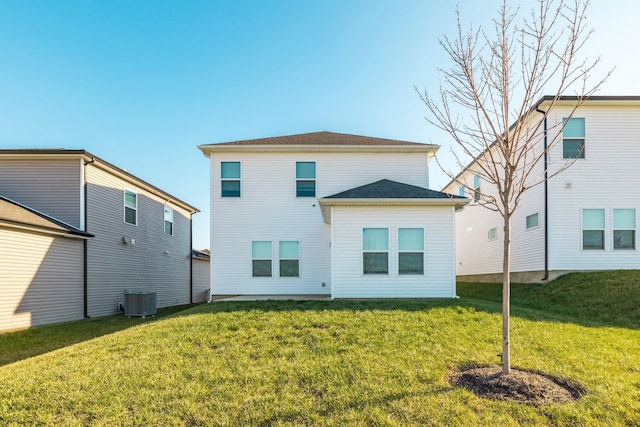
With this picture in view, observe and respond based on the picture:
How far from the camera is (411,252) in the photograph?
32.7 ft

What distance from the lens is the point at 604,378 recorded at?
15.0 ft

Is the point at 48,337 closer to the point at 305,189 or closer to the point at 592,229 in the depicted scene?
the point at 305,189

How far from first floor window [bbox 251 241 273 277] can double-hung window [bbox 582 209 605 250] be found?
36.2 ft

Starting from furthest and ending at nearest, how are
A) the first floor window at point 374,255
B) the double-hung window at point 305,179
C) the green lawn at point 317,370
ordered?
the double-hung window at point 305,179 < the first floor window at point 374,255 < the green lawn at point 317,370

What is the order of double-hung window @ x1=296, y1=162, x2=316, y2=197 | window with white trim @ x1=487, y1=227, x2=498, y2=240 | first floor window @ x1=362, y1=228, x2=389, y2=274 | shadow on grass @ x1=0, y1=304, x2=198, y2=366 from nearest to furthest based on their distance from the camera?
shadow on grass @ x1=0, y1=304, x2=198, y2=366 → first floor window @ x1=362, y1=228, x2=389, y2=274 → double-hung window @ x1=296, y1=162, x2=316, y2=197 → window with white trim @ x1=487, y1=227, x2=498, y2=240

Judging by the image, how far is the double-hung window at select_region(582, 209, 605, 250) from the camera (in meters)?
11.9

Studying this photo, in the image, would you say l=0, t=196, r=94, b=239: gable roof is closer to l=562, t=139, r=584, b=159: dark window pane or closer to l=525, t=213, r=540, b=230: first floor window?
l=525, t=213, r=540, b=230: first floor window

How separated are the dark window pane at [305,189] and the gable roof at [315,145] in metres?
1.20

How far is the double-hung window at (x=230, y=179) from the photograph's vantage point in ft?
40.6

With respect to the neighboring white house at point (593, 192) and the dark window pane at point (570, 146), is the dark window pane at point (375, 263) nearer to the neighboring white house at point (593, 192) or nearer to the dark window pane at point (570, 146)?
the neighboring white house at point (593, 192)

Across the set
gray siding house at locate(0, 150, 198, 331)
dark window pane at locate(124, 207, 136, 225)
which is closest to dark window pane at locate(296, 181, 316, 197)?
gray siding house at locate(0, 150, 198, 331)

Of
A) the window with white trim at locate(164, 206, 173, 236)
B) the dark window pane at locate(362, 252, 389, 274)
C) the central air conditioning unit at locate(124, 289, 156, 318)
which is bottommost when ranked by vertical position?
the central air conditioning unit at locate(124, 289, 156, 318)

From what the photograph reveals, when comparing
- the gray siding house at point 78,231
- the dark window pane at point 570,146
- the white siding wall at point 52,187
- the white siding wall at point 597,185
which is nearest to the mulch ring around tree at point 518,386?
the white siding wall at point 597,185

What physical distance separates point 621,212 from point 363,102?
9857 millimetres
